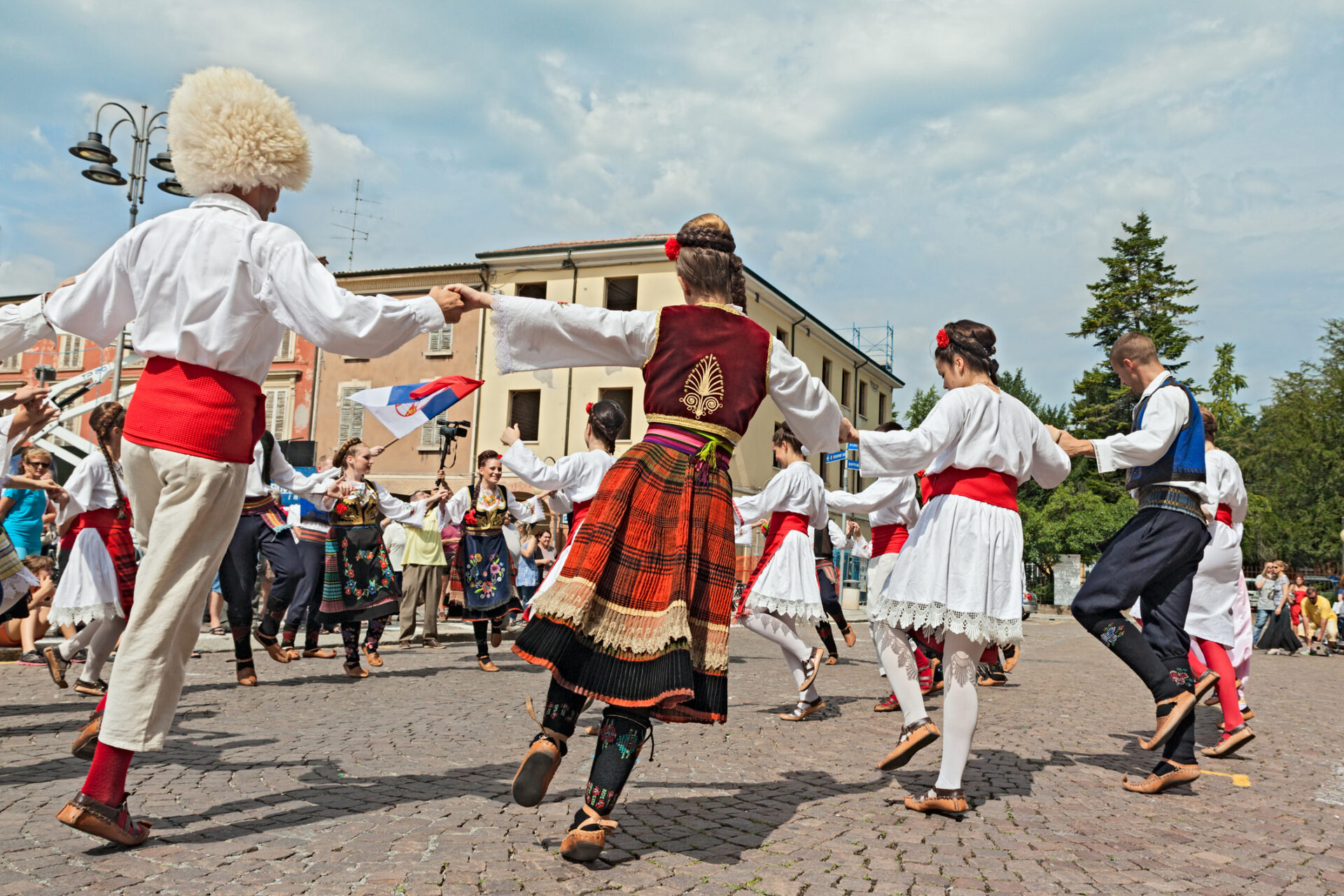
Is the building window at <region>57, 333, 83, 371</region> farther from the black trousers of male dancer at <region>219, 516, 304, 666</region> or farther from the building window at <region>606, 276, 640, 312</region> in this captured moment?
the black trousers of male dancer at <region>219, 516, 304, 666</region>

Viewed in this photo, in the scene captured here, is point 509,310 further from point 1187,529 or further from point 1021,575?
point 1187,529

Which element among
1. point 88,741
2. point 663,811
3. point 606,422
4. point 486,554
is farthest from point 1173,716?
point 486,554

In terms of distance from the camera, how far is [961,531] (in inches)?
177

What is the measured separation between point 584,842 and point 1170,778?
3.12 meters

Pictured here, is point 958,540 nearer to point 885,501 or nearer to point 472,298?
point 885,501

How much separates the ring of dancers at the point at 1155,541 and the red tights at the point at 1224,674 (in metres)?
0.69

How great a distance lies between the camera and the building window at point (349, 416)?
36.9 metres

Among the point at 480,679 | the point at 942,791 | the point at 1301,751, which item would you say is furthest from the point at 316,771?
the point at 1301,751

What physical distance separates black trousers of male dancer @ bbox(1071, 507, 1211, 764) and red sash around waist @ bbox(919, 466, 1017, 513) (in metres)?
0.88

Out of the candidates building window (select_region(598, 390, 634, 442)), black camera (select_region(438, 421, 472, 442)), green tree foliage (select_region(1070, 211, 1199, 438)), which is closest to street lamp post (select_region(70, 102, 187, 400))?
black camera (select_region(438, 421, 472, 442))

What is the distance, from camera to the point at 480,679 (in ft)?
29.0

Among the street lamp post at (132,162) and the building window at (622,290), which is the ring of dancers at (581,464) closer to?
the street lamp post at (132,162)

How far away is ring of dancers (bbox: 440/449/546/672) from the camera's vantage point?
9758 mm

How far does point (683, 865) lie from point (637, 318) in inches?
74.5
